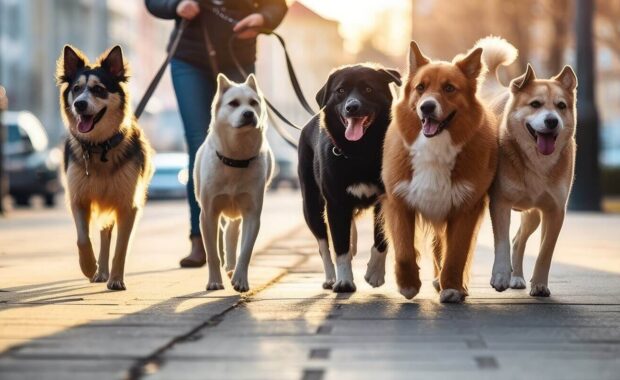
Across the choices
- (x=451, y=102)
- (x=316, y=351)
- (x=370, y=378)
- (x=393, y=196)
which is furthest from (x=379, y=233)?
(x=370, y=378)

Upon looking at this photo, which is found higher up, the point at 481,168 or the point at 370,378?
the point at 481,168

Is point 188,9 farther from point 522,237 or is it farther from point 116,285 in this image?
point 522,237

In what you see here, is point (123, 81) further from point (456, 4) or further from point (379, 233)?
point (456, 4)

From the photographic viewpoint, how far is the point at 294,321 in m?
5.96

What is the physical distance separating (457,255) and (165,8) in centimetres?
339

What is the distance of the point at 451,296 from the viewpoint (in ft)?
22.1

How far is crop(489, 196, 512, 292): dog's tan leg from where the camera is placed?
22.9 feet

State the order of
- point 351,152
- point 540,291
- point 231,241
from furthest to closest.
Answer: point 231,241
point 351,152
point 540,291

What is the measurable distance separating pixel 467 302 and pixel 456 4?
38066 millimetres

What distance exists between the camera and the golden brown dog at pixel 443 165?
6.68 meters

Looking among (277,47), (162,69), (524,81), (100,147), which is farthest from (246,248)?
(277,47)

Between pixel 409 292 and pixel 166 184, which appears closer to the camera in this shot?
pixel 409 292

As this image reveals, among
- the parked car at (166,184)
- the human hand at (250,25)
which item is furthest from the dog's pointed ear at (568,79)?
the parked car at (166,184)

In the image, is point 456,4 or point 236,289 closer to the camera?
point 236,289
